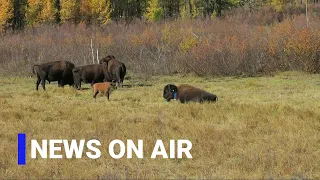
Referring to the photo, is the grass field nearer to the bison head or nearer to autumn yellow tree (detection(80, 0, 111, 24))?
the bison head

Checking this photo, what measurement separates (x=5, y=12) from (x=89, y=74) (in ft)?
128

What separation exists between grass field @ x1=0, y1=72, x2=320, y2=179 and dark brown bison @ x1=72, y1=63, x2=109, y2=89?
17.1ft

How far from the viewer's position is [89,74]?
20.6m

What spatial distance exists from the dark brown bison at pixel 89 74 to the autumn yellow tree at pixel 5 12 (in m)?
36.6

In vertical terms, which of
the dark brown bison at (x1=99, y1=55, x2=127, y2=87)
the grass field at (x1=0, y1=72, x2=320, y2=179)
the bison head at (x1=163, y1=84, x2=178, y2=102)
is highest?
the grass field at (x1=0, y1=72, x2=320, y2=179)

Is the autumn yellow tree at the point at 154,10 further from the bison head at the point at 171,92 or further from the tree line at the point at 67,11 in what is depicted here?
the bison head at the point at 171,92

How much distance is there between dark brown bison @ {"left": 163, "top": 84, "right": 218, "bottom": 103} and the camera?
1341cm

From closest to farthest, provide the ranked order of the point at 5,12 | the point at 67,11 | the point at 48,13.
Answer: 1. the point at 5,12
2. the point at 48,13
3. the point at 67,11

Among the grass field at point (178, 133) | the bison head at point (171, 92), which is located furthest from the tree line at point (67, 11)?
the grass field at point (178, 133)

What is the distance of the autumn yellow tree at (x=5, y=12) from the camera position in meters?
54.6

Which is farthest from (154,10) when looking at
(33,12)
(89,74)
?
(89,74)

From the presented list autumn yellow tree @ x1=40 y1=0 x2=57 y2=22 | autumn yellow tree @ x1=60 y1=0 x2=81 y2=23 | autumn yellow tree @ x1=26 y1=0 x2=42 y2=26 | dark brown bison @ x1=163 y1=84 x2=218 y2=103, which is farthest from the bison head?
autumn yellow tree @ x1=26 y1=0 x2=42 y2=26

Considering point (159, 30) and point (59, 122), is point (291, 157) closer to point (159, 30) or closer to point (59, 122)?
point (59, 122)

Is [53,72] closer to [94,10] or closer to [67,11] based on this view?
[94,10]
